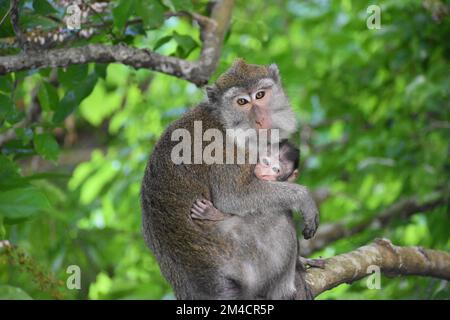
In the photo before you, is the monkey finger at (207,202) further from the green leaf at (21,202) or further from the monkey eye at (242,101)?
the green leaf at (21,202)

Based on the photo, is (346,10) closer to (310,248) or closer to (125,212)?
(310,248)

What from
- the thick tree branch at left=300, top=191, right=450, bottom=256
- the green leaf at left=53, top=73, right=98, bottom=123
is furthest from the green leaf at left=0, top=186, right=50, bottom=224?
the thick tree branch at left=300, top=191, right=450, bottom=256

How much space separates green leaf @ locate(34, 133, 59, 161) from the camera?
5.37m

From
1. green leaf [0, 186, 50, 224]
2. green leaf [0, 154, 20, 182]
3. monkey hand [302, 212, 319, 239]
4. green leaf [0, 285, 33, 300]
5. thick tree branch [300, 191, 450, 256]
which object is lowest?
thick tree branch [300, 191, 450, 256]

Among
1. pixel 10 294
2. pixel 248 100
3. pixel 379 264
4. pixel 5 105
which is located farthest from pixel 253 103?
pixel 10 294

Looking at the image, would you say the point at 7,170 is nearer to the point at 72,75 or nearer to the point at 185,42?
the point at 72,75

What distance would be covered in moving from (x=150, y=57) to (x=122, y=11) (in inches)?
20.3

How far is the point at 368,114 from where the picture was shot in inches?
380

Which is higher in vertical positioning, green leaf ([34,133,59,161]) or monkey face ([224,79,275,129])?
monkey face ([224,79,275,129])

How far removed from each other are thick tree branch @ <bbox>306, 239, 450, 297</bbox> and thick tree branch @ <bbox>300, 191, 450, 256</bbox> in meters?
2.50

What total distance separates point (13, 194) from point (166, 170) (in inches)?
50.3

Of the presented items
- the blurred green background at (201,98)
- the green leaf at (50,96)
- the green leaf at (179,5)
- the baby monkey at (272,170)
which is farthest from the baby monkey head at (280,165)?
the green leaf at (50,96)

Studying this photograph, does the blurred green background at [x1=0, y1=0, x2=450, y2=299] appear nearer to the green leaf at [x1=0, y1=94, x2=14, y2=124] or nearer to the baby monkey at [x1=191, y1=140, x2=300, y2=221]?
the green leaf at [x1=0, y1=94, x2=14, y2=124]

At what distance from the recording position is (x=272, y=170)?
5531 millimetres
